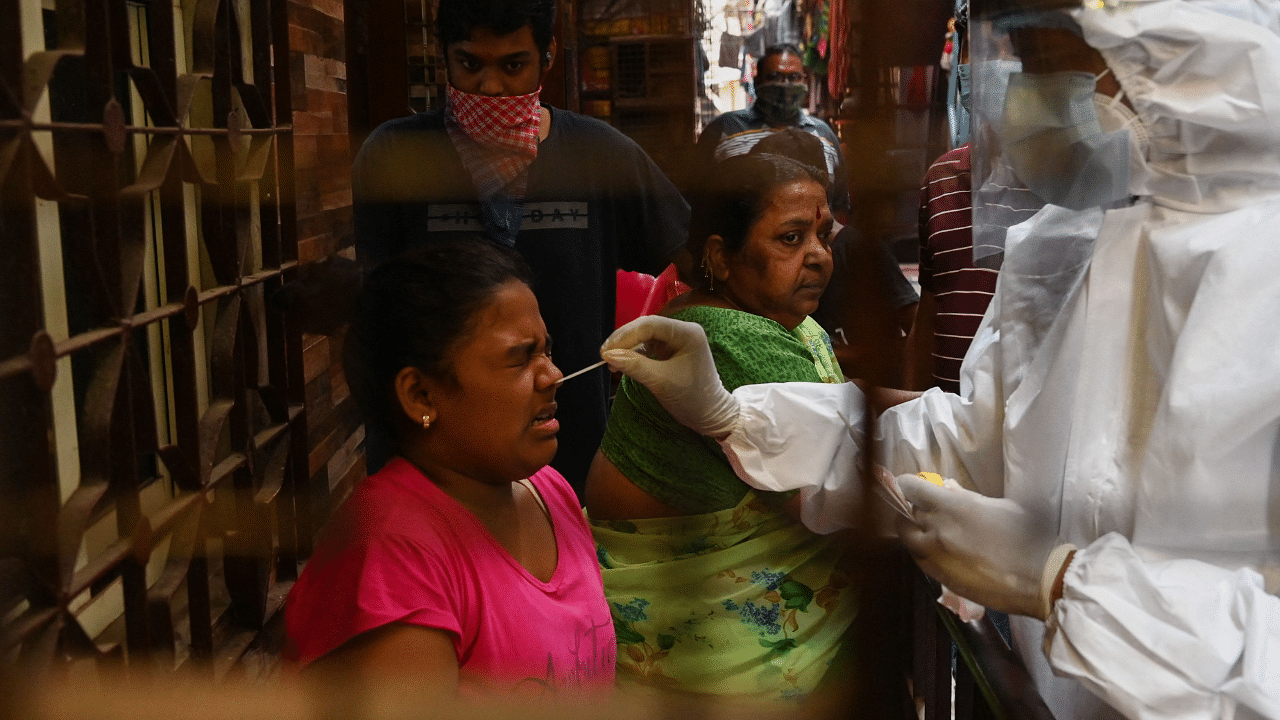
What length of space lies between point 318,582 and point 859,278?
77cm

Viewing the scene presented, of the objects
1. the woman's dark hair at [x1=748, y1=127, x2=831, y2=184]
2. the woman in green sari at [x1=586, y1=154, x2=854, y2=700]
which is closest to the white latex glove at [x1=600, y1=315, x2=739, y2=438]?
the woman in green sari at [x1=586, y1=154, x2=854, y2=700]

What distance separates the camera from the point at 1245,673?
1.07 m

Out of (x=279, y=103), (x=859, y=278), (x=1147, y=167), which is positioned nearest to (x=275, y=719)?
(x=859, y=278)

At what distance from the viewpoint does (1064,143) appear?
141 cm

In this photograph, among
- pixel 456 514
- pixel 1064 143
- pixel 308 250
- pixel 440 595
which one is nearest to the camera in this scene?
pixel 440 595

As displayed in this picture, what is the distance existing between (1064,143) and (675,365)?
0.59m

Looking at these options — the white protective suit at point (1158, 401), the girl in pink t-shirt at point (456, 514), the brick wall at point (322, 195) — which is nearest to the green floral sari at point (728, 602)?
the white protective suit at point (1158, 401)

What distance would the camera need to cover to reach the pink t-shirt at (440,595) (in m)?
1.11

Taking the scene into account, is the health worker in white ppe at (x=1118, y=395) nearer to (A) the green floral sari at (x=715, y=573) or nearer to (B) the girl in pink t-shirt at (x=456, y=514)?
(A) the green floral sari at (x=715, y=573)

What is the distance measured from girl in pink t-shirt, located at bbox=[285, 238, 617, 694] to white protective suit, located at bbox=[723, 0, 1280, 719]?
39cm

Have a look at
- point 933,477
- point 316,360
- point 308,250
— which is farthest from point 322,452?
point 933,477

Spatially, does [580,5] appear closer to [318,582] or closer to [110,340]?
[318,582]

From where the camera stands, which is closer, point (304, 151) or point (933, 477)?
point (933, 477)

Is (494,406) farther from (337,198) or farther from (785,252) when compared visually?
(337,198)
